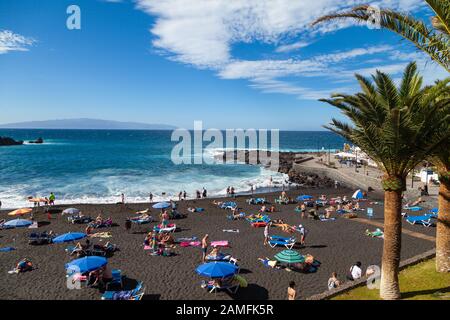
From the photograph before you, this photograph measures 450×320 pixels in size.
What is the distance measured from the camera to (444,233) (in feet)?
39.0

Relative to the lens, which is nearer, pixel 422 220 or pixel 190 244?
pixel 190 244

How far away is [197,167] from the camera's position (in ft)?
224

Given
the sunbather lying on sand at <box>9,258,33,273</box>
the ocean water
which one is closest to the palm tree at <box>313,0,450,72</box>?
the sunbather lying on sand at <box>9,258,33,273</box>

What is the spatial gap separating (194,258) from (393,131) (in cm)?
1196

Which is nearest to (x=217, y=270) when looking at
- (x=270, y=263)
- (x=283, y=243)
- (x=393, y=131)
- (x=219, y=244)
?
(x=270, y=263)

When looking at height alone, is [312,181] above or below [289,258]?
below

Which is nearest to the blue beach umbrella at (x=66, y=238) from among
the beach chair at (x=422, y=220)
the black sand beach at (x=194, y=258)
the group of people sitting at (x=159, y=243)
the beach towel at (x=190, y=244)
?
the black sand beach at (x=194, y=258)

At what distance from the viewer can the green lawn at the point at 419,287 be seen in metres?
10.3

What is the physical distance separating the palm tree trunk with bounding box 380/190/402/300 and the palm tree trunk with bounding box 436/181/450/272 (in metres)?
3.19

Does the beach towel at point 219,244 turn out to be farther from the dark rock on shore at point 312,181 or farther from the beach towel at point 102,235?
the dark rock on shore at point 312,181

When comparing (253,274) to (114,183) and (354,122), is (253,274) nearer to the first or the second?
(354,122)

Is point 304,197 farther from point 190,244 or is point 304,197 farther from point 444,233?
point 444,233

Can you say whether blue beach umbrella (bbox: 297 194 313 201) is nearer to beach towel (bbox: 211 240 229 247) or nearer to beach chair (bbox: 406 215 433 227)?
beach chair (bbox: 406 215 433 227)
